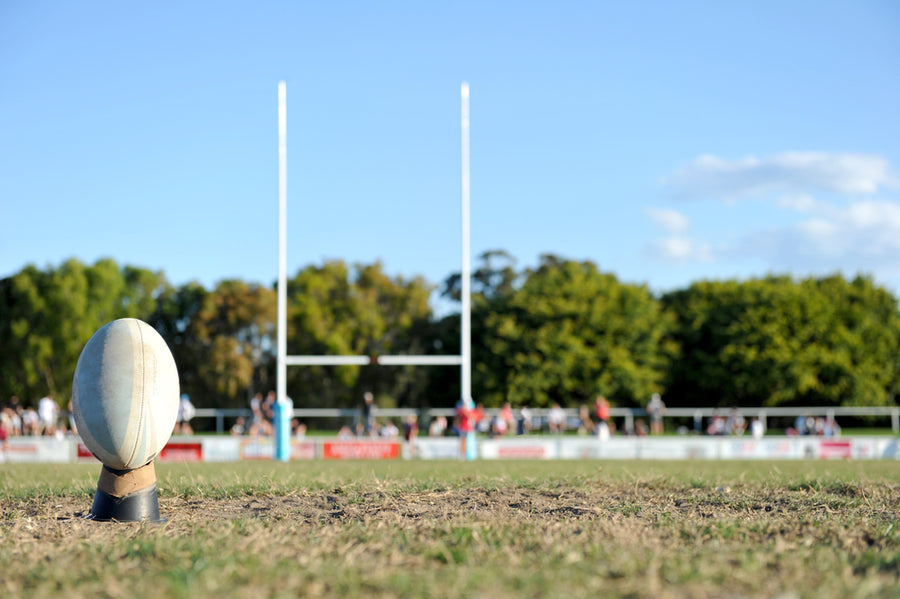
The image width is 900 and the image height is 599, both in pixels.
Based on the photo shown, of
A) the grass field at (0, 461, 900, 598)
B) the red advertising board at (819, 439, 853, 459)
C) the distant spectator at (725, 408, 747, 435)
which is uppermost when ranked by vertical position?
the grass field at (0, 461, 900, 598)

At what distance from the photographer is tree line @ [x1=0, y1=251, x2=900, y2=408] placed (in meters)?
53.3

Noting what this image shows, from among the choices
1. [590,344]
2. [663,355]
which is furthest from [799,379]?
[590,344]

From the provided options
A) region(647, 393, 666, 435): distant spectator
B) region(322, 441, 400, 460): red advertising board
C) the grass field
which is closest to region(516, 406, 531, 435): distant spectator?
region(647, 393, 666, 435): distant spectator

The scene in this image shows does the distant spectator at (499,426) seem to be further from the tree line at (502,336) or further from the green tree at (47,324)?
the green tree at (47,324)

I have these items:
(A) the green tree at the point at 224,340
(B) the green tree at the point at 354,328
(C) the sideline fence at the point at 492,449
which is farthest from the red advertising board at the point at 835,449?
(A) the green tree at the point at 224,340

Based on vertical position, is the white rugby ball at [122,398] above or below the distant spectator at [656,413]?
above

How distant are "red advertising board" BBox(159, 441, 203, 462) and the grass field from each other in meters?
14.1

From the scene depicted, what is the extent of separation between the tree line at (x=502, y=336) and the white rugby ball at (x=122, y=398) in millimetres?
45497

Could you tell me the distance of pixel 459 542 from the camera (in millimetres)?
5863

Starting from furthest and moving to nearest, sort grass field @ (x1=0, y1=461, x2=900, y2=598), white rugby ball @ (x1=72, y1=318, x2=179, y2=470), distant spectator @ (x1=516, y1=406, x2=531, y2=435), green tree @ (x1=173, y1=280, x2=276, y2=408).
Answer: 1. green tree @ (x1=173, y1=280, x2=276, y2=408)
2. distant spectator @ (x1=516, y1=406, x2=531, y2=435)
3. white rugby ball @ (x1=72, y1=318, x2=179, y2=470)
4. grass field @ (x1=0, y1=461, x2=900, y2=598)

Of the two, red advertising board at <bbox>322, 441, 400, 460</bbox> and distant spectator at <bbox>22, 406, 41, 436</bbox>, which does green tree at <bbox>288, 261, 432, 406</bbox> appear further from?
red advertising board at <bbox>322, 441, 400, 460</bbox>

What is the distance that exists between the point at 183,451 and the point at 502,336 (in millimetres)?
32849

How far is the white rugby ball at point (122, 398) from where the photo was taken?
7.36 m

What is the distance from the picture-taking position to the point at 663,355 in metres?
56.9
